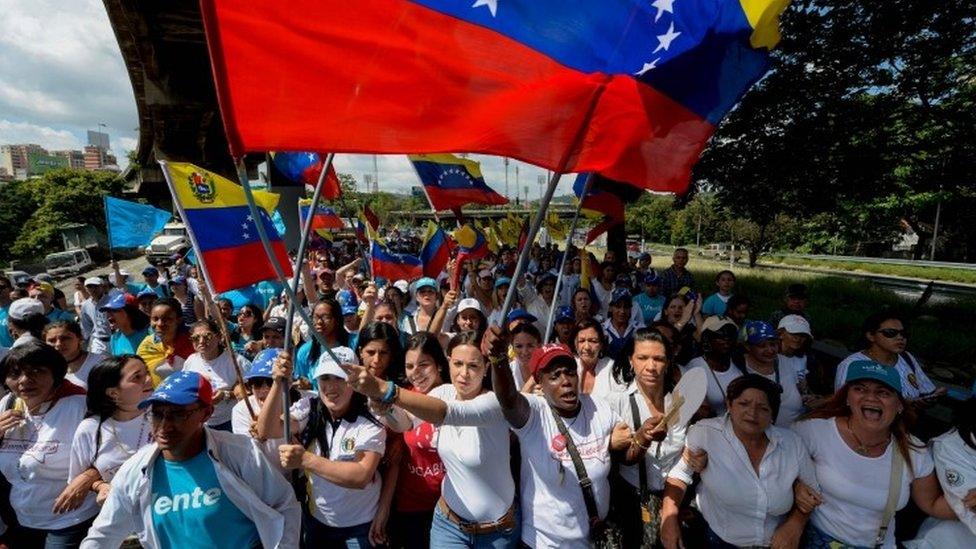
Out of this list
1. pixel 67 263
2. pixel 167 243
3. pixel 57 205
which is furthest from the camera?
pixel 57 205

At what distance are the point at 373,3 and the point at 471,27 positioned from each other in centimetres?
38

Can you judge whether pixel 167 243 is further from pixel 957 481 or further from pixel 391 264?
pixel 957 481

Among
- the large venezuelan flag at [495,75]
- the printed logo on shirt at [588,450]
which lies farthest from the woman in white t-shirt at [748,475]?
the large venezuelan flag at [495,75]

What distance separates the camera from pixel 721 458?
8.29ft

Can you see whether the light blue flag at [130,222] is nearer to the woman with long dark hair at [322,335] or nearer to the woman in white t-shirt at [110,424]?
the woman with long dark hair at [322,335]

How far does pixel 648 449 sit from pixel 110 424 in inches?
112

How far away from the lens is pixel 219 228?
324 cm

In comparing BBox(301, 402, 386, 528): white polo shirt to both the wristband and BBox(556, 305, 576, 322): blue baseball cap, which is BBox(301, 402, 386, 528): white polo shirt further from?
BBox(556, 305, 576, 322): blue baseball cap

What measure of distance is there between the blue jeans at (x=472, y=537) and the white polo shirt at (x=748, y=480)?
927mm

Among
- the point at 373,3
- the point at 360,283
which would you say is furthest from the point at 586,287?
the point at 373,3

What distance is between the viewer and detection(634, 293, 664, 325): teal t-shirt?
6684 millimetres

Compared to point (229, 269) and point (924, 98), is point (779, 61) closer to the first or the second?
point (924, 98)

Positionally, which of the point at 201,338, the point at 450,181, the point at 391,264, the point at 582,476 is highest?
the point at 450,181

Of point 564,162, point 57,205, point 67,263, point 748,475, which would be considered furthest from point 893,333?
point 57,205
